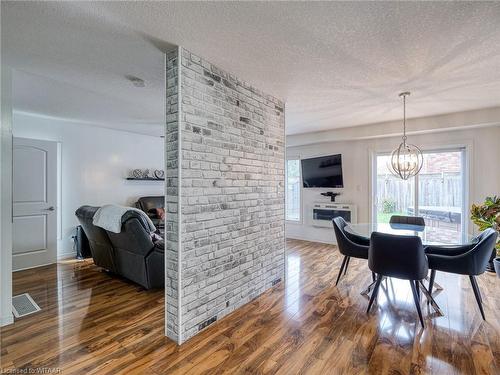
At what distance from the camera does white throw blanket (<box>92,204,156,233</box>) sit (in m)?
3.02

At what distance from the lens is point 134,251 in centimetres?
310

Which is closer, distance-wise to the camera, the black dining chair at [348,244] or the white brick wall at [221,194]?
the white brick wall at [221,194]

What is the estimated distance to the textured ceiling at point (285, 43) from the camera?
1.66 m

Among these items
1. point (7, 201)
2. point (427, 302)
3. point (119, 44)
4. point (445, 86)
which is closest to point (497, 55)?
point (445, 86)

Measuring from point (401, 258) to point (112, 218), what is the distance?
3.13 metres

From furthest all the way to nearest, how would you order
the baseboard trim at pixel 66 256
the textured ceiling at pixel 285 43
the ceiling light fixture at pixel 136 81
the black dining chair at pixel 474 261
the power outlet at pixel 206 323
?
the baseboard trim at pixel 66 256
the ceiling light fixture at pixel 136 81
the black dining chair at pixel 474 261
the power outlet at pixel 206 323
the textured ceiling at pixel 285 43

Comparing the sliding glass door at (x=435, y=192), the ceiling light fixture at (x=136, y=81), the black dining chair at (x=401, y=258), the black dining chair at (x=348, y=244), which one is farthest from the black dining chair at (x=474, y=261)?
the ceiling light fixture at (x=136, y=81)

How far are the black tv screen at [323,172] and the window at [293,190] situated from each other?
31cm

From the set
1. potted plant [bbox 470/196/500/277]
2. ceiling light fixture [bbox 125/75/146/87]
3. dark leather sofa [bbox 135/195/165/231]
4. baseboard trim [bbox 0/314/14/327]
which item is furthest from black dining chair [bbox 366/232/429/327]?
dark leather sofa [bbox 135/195/165/231]

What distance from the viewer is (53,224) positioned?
4301 mm

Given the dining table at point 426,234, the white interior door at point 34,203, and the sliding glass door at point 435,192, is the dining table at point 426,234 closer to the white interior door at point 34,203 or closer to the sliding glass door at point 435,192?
the sliding glass door at point 435,192

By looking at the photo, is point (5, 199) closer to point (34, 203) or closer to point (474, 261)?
point (34, 203)

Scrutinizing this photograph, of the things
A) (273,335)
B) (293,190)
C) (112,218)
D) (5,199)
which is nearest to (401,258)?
(273,335)

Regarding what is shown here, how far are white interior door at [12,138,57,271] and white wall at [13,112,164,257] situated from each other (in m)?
0.28
